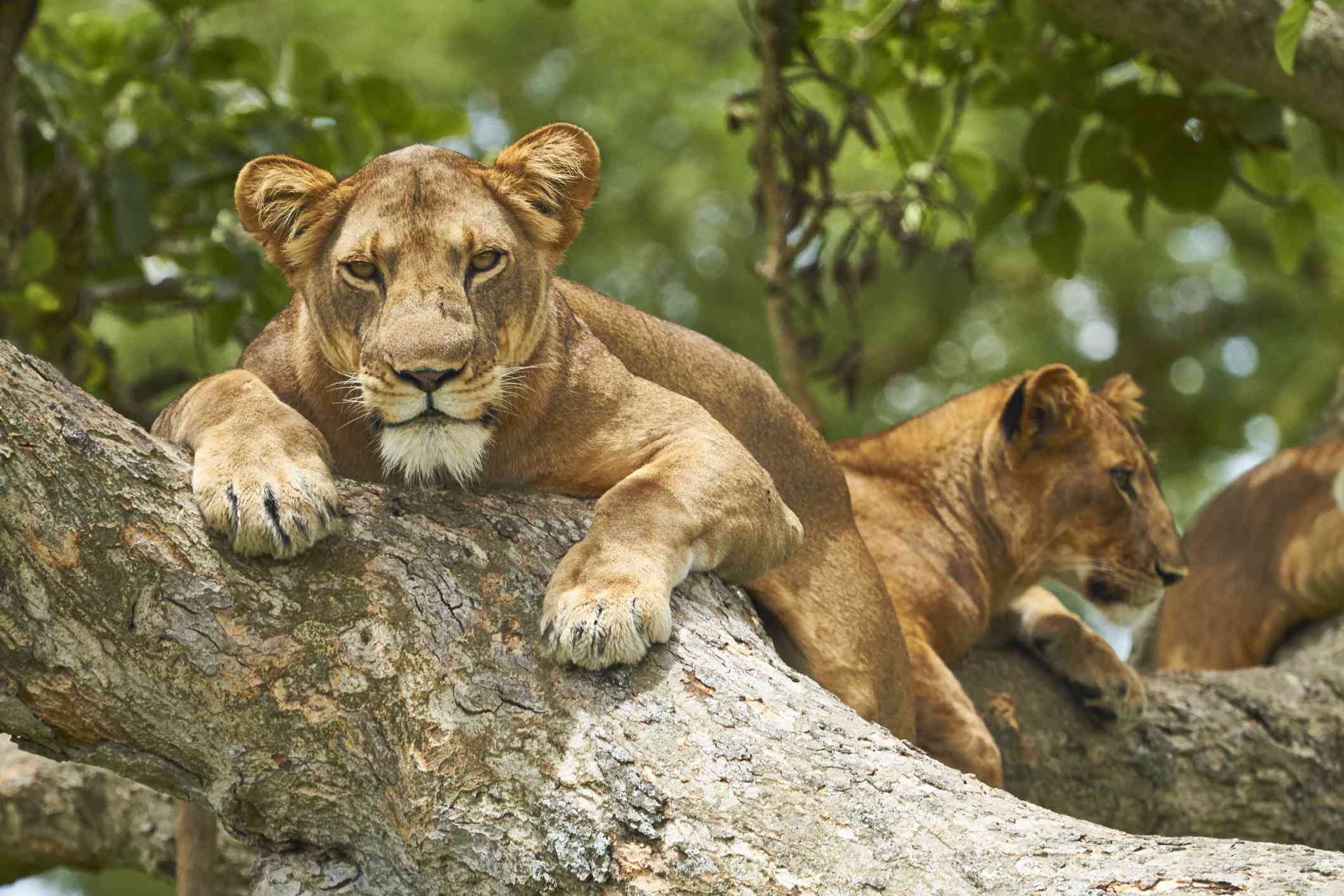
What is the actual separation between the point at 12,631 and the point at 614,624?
1.12 meters

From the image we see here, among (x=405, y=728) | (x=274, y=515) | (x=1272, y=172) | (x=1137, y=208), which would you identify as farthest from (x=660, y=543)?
(x=1272, y=172)

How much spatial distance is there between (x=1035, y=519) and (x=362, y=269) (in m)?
3.13

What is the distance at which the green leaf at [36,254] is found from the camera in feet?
16.7

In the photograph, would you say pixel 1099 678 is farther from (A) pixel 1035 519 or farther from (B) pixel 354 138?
(B) pixel 354 138

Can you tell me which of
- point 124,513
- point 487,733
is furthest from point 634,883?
point 124,513

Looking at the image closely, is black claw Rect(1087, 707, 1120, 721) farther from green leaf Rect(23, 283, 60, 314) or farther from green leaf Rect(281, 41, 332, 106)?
green leaf Rect(23, 283, 60, 314)

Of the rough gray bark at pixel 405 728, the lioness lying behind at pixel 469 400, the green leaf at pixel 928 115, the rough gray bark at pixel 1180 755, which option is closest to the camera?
the rough gray bark at pixel 405 728

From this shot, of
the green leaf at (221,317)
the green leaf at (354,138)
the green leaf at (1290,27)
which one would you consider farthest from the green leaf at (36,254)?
the green leaf at (1290,27)

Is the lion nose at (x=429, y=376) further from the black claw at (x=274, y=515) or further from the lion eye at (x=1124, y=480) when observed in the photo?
the lion eye at (x=1124, y=480)

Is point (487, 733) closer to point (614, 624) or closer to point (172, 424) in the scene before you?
point (614, 624)

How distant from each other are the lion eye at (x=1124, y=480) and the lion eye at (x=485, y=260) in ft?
9.79

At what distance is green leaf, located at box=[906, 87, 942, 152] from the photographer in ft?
22.1

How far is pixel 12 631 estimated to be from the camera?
2.89 meters

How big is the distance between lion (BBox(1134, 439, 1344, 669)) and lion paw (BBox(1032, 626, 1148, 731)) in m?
2.06
